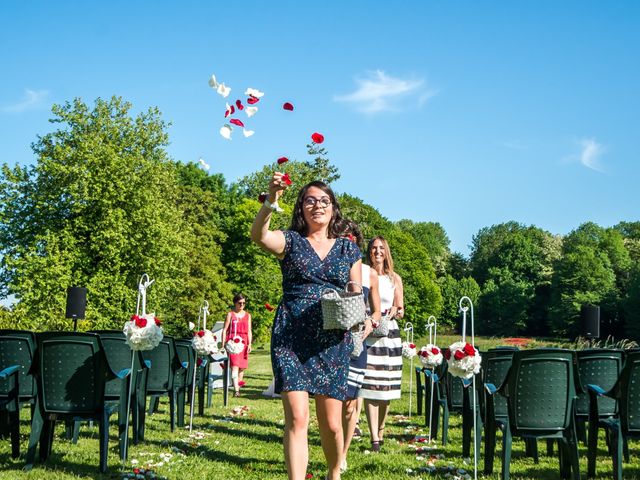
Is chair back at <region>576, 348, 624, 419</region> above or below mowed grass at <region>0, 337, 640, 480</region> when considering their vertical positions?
above

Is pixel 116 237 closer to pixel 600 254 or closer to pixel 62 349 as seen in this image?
pixel 62 349

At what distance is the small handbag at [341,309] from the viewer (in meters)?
4.01

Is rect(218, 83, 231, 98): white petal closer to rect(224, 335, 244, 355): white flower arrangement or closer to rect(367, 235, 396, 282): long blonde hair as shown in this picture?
rect(367, 235, 396, 282): long blonde hair

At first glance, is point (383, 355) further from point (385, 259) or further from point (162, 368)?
point (162, 368)

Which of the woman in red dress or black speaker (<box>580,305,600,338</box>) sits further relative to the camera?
black speaker (<box>580,305,600,338</box>)

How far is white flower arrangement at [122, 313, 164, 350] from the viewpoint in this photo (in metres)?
5.96

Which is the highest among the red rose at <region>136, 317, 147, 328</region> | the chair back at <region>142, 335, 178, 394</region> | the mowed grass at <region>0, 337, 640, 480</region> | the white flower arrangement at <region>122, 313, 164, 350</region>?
the red rose at <region>136, 317, 147, 328</region>

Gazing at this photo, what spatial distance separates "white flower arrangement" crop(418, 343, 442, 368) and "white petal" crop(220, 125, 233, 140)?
487 cm

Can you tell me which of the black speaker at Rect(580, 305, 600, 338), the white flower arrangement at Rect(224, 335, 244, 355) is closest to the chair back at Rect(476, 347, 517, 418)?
Result: the white flower arrangement at Rect(224, 335, 244, 355)

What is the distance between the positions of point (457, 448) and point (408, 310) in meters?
49.5

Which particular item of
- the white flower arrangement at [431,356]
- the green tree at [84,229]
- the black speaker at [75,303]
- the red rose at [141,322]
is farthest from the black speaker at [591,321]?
the green tree at [84,229]

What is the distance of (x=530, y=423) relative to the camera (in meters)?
5.48

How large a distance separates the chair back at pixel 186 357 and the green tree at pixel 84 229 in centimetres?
1972

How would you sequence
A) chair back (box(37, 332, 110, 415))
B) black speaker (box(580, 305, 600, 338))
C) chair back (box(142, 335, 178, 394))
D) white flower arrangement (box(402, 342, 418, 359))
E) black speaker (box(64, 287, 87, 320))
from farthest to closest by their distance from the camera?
black speaker (box(64, 287, 87, 320)) < black speaker (box(580, 305, 600, 338)) < white flower arrangement (box(402, 342, 418, 359)) < chair back (box(142, 335, 178, 394)) < chair back (box(37, 332, 110, 415))
